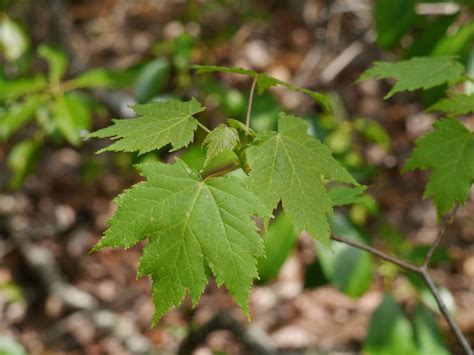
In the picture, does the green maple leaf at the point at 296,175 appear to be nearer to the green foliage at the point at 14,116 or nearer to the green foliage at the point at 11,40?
the green foliage at the point at 14,116

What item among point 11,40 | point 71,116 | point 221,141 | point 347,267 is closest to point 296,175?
point 221,141

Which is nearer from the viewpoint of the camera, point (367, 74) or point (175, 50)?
point (367, 74)

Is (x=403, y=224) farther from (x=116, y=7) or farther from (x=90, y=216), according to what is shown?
(x=116, y=7)

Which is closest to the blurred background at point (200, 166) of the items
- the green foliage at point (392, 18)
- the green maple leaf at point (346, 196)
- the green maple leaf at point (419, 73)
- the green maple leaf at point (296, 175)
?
the green foliage at point (392, 18)

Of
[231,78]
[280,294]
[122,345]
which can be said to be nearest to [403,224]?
[280,294]

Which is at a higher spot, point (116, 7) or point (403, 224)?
point (116, 7)

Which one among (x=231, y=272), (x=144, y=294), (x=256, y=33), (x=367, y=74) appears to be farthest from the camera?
(x=256, y=33)

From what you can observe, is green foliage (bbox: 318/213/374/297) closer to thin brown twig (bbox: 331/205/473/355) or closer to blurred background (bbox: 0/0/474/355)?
blurred background (bbox: 0/0/474/355)
